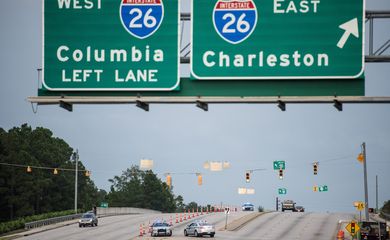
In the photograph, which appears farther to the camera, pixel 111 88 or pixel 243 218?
pixel 243 218

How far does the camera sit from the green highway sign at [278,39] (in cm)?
1623

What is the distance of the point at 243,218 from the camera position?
94875 mm

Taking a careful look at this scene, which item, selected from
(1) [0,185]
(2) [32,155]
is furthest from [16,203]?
(2) [32,155]

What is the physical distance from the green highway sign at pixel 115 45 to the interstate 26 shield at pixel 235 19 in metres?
0.96

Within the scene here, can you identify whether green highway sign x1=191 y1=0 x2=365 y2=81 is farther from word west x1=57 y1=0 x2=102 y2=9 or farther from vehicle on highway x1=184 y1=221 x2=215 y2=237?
vehicle on highway x1=184 y1=221 x2=215 y2=237

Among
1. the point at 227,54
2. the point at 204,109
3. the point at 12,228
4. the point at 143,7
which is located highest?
the point at 143,7

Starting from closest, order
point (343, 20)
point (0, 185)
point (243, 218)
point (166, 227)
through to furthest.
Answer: point (343, 20)
point (166, 227)
point (243, 218)
point (0, 185)

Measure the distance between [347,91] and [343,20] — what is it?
1530 millimetres

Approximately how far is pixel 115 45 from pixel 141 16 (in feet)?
2.83

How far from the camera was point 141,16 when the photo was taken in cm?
1670

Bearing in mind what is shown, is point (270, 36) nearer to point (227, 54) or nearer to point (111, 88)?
point (227, 54)

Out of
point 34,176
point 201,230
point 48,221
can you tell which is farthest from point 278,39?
point 34,176

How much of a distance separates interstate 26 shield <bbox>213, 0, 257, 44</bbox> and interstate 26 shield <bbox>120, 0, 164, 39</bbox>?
1.28 metres

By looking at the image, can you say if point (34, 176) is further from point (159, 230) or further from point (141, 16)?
point (141, 16)
